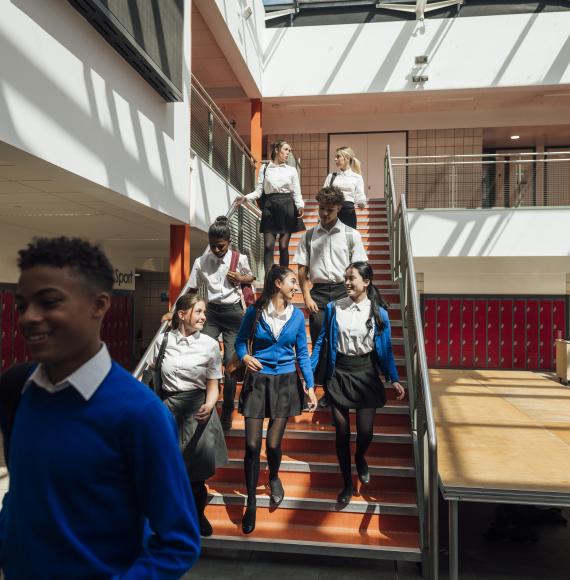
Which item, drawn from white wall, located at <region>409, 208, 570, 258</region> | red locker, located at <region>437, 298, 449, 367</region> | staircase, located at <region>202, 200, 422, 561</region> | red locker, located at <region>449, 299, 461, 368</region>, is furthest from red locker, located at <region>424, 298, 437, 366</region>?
staircase, located at <region>202, 200, 422, 561</region>

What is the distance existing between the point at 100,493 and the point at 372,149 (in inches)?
528

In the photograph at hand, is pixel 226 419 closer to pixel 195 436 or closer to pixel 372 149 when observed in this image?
pixel 195 436

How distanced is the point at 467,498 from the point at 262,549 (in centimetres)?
139

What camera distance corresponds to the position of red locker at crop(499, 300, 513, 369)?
1376cm

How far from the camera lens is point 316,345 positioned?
150 inches

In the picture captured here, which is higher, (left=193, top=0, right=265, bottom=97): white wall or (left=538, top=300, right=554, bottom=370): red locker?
(left=193, top=0, right=265, bottom=97): white wall

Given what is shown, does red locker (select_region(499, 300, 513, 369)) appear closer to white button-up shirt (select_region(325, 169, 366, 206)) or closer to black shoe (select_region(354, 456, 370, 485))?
white button-up shirt (select_region(325, 169, 366, 206))

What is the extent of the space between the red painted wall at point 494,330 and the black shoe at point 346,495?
1062 centimetres

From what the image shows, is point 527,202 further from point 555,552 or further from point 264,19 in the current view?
point 264,19

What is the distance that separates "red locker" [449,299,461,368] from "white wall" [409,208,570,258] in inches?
207

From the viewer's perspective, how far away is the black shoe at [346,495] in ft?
12.2

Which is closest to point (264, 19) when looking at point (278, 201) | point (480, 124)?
point (480, 124)

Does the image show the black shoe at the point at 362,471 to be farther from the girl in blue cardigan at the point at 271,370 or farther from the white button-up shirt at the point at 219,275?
the white button-up shirt at the point at 219,275

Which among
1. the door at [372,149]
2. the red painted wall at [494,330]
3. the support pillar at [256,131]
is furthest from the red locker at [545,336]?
the support pillar at [256,131]
